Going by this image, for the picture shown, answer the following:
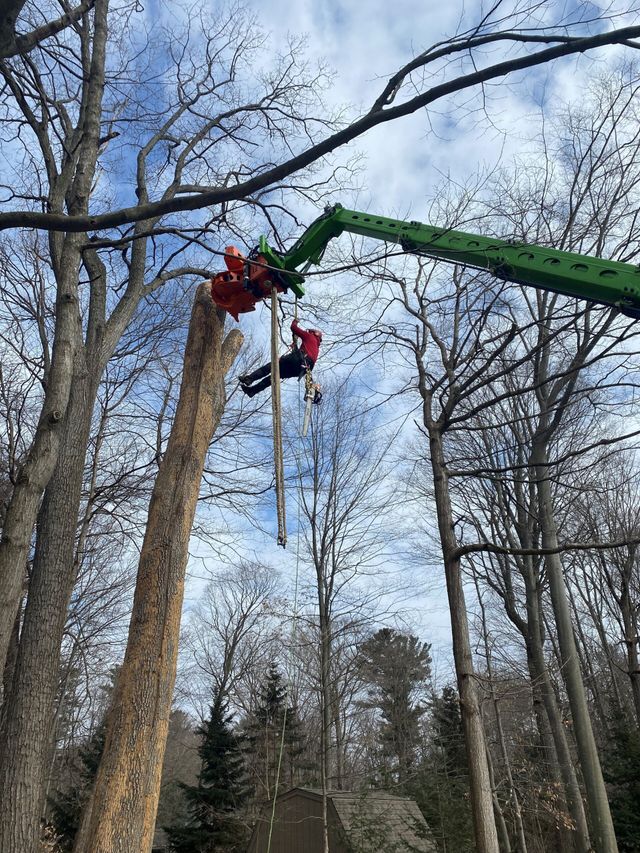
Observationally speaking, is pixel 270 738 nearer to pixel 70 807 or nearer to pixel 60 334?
pixel 70 807

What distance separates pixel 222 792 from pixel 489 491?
12.2 m

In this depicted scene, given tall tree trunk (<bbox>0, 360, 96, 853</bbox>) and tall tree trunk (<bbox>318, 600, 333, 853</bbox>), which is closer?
tall tree trunk (<bbox>0, 360, 96, 853</bbox>)

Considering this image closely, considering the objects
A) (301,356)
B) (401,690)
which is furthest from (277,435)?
(401,690)

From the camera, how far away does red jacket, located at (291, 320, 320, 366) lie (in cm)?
544

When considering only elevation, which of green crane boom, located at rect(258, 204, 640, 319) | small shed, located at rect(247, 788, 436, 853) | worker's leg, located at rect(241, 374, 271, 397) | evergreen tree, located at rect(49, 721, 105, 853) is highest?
green crane boom, located at rect(258, 204, 640, 319)

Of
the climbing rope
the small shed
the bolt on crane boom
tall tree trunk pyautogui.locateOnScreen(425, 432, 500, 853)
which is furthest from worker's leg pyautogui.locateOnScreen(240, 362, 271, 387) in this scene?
the small shed

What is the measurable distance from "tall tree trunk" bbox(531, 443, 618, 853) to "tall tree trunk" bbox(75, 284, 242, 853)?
505cm

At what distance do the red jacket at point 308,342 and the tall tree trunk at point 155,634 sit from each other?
1303mm

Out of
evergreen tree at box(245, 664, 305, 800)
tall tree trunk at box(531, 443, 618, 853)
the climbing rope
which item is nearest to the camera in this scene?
the climbing rope

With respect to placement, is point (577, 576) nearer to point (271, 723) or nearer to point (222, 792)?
point (271, 723)

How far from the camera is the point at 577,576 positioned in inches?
823

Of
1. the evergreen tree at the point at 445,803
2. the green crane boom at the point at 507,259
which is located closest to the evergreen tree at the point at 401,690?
the evergreen tree at the point at 445,803

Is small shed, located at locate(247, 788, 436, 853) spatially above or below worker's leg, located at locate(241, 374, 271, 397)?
below

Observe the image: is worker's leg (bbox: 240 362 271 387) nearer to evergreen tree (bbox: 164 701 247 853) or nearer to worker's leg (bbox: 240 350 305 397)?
worker's leg (bbox: 240 350 305 397)
